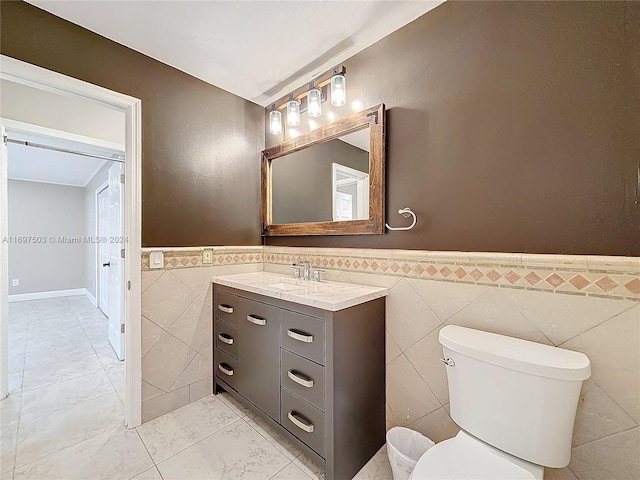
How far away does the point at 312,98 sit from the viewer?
1778 millimetres

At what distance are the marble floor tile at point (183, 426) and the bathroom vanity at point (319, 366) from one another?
20 cm

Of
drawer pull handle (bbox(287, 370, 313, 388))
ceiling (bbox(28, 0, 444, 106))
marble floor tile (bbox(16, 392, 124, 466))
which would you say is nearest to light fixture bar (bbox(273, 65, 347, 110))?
ceiling (bbox(28, 0, 444, 106))

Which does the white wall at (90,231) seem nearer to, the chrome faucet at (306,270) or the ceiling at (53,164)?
the ceiling at (53,164)

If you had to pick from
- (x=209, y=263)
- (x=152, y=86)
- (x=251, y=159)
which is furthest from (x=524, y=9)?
(x=209, y=263)

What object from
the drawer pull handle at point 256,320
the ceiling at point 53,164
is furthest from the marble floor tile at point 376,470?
the ceiling at point 53,164

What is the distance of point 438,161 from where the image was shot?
4.52 feet

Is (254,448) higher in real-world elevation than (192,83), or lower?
→ lower

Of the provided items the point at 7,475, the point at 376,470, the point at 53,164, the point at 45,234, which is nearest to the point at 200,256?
the point at 7,475

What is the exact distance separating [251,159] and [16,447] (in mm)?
2244

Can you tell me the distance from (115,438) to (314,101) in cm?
236

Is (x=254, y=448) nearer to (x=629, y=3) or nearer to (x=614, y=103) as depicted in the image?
(x=614, y=103)

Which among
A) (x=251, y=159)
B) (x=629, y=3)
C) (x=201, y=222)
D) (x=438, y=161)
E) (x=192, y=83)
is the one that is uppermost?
(x=192, y=83)

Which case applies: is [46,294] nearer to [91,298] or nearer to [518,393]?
[91,298]

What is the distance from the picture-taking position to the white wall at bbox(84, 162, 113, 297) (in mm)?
4492
